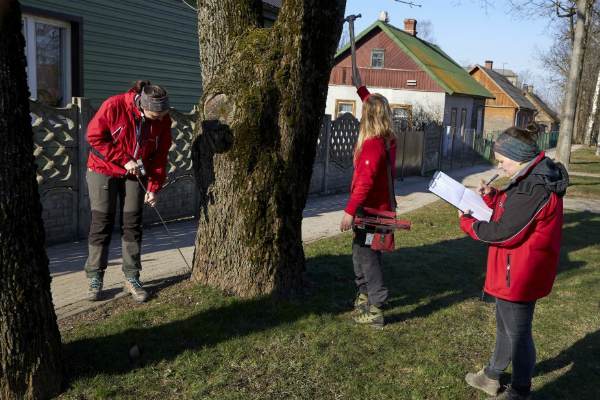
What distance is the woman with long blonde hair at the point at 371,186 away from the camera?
4.57 m

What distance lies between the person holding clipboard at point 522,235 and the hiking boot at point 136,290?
272 centimetres

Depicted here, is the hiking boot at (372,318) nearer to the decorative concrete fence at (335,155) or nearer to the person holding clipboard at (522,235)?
the person holding clipboard at (522,235)

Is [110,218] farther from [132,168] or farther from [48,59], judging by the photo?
[48,59]

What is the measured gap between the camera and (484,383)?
13.1 feet

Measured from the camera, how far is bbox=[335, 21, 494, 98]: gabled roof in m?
34.4

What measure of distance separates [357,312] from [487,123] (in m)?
55.7

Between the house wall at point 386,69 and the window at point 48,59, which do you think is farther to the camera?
the house wall at point 386,69

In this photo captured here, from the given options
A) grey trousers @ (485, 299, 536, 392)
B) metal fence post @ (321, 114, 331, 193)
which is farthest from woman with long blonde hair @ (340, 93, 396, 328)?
metal fence post @ (321, 114, 331, 193)

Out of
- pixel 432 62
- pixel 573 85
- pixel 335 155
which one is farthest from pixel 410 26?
pixel 335 155

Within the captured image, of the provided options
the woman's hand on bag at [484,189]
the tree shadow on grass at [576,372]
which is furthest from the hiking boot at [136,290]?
the tree shadow on grass at [576,372]

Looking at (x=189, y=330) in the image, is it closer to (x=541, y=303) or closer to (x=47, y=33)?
(x=541, y=303)

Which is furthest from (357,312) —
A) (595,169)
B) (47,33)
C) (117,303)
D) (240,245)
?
(595,169)

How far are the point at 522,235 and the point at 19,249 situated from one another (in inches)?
111

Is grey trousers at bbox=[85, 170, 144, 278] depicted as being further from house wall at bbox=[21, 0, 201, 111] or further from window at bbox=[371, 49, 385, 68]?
window at bbox=[371, 49, 385, 68]
